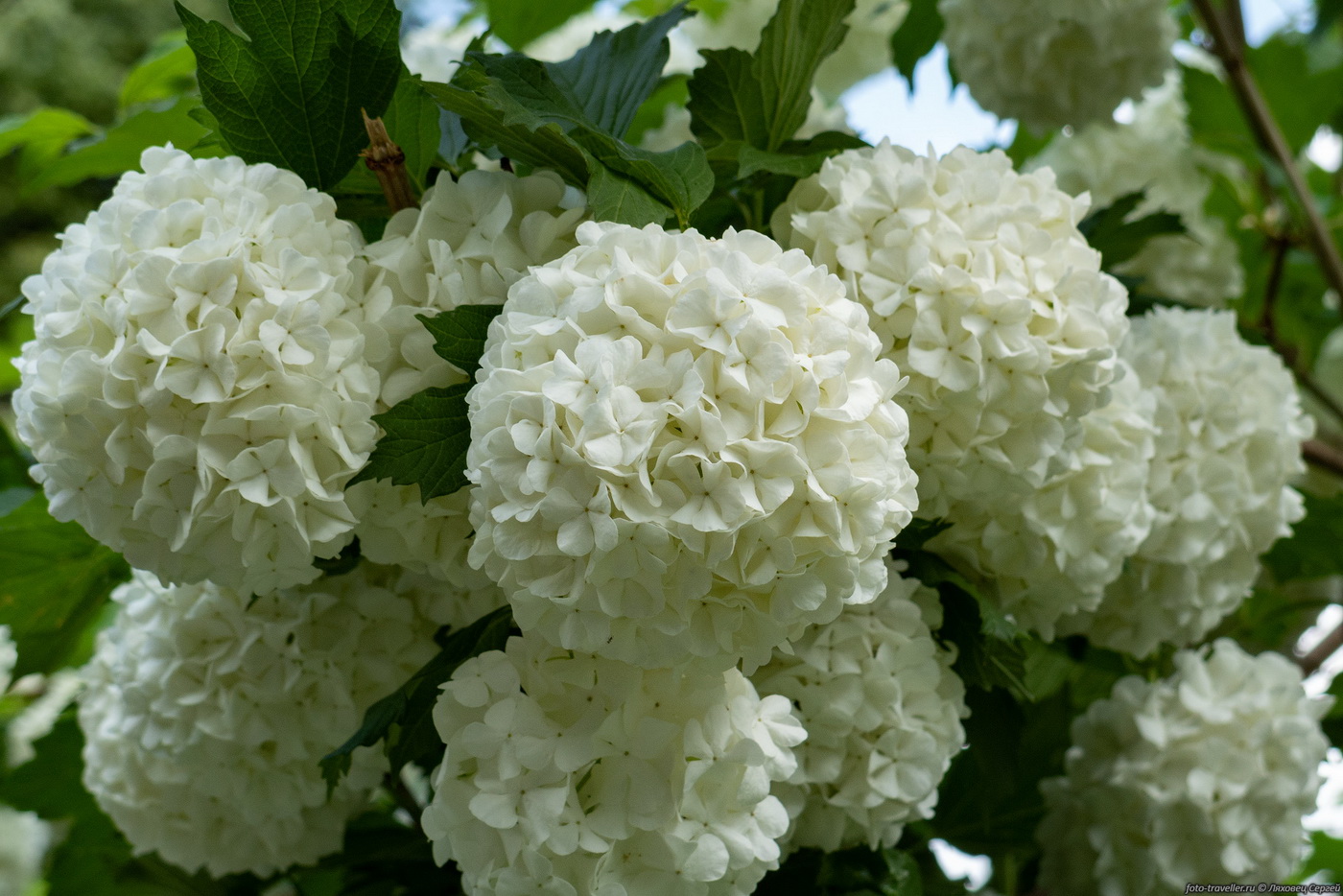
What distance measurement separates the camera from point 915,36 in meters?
1.07

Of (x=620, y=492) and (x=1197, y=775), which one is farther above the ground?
(x=620, y=492)

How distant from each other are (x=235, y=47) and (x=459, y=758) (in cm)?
38

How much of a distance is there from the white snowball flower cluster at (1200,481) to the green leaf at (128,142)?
66 centimetres

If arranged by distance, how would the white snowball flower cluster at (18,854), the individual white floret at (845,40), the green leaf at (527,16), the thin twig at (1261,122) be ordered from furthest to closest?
the white snowball flower cluster at (18,854) → the individual white floret at (845,40) → the thin twig at (1261,122) → the green leaf at (527,16)

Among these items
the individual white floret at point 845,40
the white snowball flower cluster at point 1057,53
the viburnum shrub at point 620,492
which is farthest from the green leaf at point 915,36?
the individual white floret at point 845,40

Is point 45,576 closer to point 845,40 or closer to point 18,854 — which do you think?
point 845,40

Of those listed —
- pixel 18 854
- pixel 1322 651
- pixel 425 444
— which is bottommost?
pixel 18 854

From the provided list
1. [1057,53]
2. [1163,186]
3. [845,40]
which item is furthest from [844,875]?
[845,40]

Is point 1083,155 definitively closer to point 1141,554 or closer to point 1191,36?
point 1191,36

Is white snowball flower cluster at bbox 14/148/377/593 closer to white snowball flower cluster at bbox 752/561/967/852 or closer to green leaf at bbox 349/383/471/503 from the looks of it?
green leaf at bbox 349/383/471/503

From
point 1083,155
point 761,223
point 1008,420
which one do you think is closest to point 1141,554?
point 1008,420

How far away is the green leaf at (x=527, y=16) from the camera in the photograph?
102 cm

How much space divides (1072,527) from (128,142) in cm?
71

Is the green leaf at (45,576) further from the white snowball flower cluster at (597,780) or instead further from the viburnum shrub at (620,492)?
the white snowball flower cluster at (597,780)
